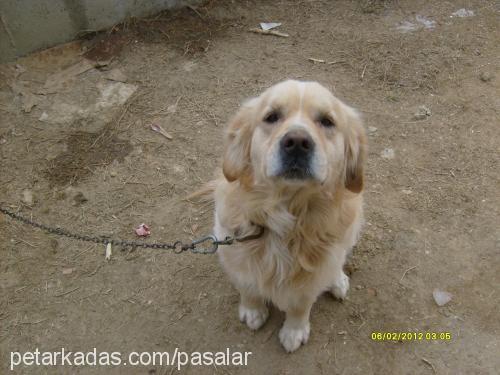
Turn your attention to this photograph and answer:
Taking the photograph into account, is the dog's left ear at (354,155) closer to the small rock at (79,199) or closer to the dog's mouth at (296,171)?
the dog's mouth at (296,171)

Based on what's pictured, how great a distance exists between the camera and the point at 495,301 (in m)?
2.54

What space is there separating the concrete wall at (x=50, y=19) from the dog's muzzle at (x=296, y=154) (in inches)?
129

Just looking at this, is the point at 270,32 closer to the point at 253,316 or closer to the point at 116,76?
the point at 116,76

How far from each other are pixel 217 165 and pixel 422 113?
171 cm

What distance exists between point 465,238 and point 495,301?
44 centimetres

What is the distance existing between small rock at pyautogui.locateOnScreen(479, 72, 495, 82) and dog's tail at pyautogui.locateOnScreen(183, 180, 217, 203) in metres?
2.53

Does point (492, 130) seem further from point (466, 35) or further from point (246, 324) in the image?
point (246, 324)

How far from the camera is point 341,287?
8.25 feet

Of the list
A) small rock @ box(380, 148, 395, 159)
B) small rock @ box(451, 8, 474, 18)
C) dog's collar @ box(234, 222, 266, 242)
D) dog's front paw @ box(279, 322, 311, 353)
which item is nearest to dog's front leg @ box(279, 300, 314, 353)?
dog's front paw @ box(279, 322, 311, 353)

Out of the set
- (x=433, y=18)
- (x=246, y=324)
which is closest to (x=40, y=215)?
(x=246, y=324)

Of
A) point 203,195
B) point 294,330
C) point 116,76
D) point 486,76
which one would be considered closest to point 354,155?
point 294,330

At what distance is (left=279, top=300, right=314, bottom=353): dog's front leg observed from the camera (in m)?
2.30

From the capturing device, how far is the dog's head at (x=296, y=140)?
5.62 ft
